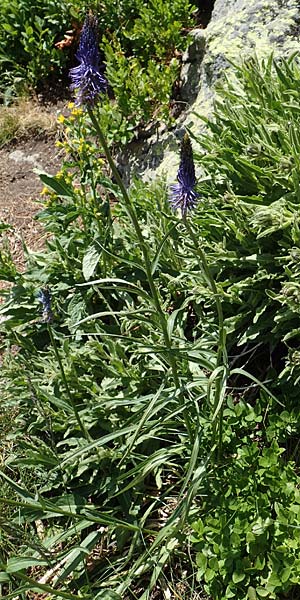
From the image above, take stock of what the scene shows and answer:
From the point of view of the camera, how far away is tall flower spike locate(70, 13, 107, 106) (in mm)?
1772

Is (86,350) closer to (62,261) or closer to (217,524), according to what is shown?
(62,261)

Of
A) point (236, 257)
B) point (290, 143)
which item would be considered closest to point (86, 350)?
point (236, 257)

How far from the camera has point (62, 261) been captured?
10.9ft

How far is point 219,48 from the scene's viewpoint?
379 centimetres

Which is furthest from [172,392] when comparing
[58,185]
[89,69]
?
[58,185]

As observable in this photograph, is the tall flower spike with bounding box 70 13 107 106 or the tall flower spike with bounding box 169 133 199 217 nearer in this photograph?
the tall flower spike with bounding box 70 13 107 106

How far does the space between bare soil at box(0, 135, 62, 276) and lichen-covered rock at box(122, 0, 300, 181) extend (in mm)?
763

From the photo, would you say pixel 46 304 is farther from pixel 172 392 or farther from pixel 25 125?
pixel 25 125

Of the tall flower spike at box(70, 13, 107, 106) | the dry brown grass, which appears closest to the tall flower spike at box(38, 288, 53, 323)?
the tall flower spike at box(70, 13, 107, 106)

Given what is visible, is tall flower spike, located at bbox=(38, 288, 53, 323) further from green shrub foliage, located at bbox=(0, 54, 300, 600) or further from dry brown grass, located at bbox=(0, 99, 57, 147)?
dry brown grass, located at bbox=(0, 99, 57, 147)

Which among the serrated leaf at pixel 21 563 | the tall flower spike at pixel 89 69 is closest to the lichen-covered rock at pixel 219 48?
the tall flower spike at pixel 89 69

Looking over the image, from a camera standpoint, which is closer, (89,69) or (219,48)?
(89,69)

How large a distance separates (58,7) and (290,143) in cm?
314

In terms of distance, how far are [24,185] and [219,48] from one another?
1.70 meters
